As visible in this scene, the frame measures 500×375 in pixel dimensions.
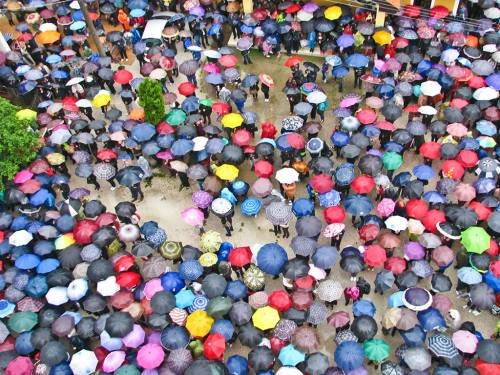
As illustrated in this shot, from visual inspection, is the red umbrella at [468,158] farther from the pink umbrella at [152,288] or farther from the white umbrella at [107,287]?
the white umbrella at [107,287]

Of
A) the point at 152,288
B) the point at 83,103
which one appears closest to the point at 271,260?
the point at 152,288

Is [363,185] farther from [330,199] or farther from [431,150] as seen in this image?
[431,150]

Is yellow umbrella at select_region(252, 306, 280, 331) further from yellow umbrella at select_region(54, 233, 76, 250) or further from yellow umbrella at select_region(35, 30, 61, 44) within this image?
yellow umbrella at select_region(35, 30, 61, 44)

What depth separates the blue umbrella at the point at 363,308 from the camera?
12.8 meters

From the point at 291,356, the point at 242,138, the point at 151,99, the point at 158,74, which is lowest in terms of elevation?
the point at 291,356

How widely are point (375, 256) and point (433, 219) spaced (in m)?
1.91

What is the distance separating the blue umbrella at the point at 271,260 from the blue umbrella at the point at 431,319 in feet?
11.4

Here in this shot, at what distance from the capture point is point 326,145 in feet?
56.3

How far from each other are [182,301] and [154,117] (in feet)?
22.4

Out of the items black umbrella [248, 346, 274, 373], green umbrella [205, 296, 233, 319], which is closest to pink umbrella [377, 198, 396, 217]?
green umbrella [205, 296, 233, 319]

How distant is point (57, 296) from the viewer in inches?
533

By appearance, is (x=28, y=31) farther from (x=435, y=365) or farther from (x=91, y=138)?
(x=435, y=365)

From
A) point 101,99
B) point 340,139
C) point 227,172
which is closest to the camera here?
point 227,172

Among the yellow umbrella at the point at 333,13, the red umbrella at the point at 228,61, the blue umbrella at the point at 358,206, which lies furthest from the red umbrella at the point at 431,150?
the red umbrella at the point at 228,61
